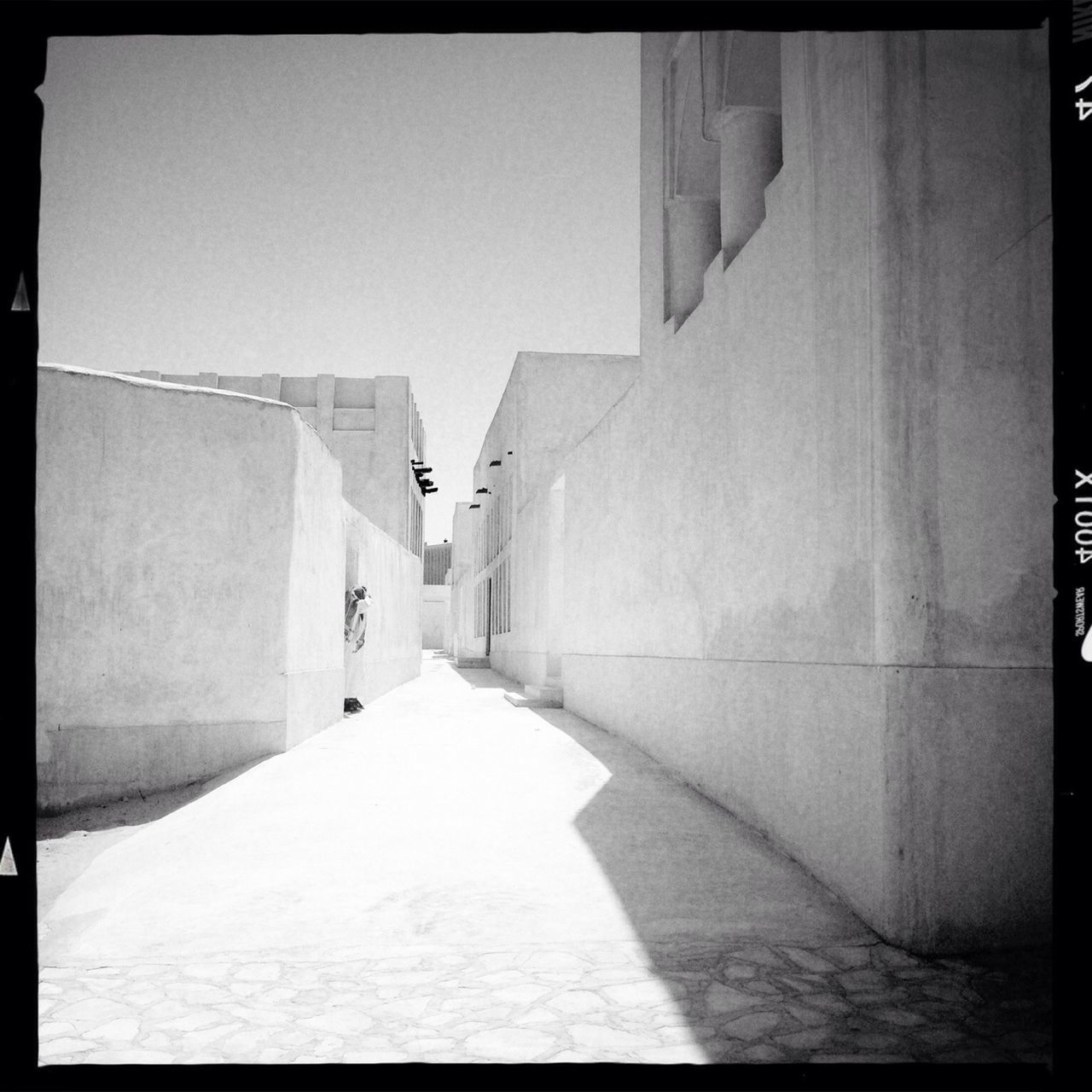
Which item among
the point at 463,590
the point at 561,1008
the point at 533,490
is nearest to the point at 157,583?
the point at 561,1008

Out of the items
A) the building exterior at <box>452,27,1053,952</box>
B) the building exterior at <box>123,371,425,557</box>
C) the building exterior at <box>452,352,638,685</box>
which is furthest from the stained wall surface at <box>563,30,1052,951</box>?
the building exterior at <box>123,371,425,557</box>

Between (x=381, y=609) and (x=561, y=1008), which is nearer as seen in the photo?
(x=561, y=1008)

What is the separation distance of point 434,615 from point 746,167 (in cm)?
5243

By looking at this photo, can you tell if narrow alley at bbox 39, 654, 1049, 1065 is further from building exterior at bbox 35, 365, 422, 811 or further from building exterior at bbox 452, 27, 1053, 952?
building exterior at bbox 35, 365, 422, 811

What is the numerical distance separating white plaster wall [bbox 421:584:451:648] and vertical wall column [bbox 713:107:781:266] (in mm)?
51433

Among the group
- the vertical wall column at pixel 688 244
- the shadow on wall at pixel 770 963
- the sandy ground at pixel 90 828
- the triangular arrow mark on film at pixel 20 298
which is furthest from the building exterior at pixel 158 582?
the triangular arrow mark on film at pixel 20 298

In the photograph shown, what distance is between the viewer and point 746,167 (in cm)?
624

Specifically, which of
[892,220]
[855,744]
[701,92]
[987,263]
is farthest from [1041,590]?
[701,92]

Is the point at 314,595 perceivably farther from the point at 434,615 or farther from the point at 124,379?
the point at 434,615

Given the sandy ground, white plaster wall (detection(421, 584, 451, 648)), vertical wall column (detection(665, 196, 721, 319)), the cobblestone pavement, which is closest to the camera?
the cobblestone pavement

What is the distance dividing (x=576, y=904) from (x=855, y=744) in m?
1.48

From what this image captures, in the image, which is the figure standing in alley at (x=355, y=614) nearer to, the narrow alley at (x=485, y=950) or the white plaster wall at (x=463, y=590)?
the narrow alley at (x=485, y=950)

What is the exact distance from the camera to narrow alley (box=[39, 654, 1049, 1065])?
300cm

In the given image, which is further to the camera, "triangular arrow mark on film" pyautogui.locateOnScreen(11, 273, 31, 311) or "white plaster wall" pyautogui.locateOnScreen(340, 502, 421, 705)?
"white plaster wall" pyautogui.locateOnScreen(340, 502, 421, 705)
